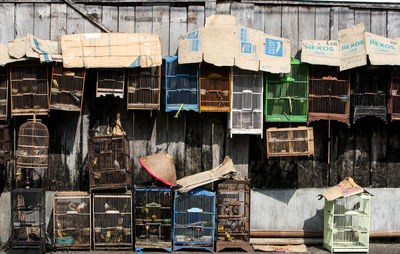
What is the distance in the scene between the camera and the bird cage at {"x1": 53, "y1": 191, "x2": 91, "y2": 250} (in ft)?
28.2

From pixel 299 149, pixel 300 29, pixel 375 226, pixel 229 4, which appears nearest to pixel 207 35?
pixel 229 4

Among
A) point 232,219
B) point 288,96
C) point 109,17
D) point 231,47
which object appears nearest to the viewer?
point 231,47

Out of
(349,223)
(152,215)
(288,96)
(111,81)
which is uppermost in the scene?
(111,81)

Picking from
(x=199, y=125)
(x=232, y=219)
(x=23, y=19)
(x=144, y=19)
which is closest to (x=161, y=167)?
(x=199, y=125)

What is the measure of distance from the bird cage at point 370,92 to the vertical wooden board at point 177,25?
365 centimetres

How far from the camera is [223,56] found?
8547 millimetres

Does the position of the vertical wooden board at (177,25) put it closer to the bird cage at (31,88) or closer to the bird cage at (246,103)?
the bird cage at (246,103)

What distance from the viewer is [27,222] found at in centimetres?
845

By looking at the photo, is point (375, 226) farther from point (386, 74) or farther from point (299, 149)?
point (386, 74)

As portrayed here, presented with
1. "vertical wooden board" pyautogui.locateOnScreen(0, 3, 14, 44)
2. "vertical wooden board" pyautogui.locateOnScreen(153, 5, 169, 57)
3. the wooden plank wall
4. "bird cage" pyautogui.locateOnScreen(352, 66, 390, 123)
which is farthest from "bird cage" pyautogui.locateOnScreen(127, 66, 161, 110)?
"bird cage" pyautogui.locateOnScreen(352, 66, 390, 123)

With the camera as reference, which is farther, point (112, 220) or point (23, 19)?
point (23, 19)

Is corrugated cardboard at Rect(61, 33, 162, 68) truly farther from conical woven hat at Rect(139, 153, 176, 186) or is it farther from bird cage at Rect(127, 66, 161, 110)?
conical woven hat at Rect(139, 153, 176, 186)

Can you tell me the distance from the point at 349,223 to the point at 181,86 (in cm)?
423

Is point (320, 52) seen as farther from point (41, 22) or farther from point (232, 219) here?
point (41, 22)
